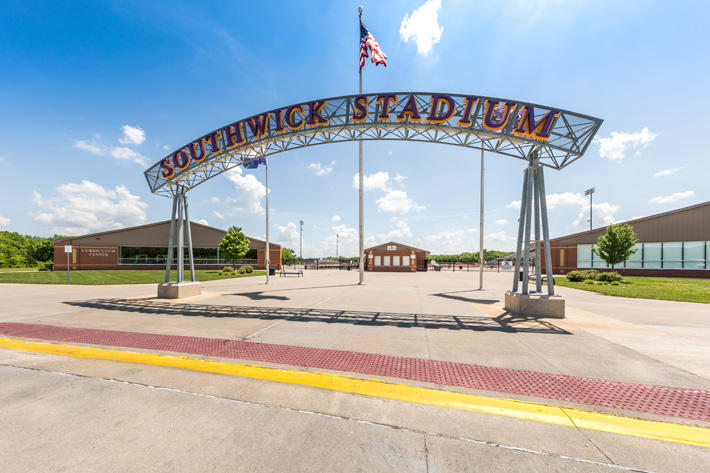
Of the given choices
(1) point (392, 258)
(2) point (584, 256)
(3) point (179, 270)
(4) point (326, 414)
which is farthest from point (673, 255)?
(3) point (179, 270)

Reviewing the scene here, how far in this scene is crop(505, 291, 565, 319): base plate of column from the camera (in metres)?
9.10

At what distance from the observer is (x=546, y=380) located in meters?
4.51

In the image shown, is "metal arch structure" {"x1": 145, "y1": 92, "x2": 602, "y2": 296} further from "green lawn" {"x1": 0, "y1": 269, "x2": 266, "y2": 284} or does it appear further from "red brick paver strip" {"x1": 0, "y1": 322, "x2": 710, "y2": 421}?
"green lawn" {"x1": 0, "y1": 269, "x2": 266, "y2": 284}

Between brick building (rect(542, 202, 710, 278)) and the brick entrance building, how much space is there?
2178 centimetres

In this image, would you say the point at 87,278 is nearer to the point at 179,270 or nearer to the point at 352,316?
the point at 179,270

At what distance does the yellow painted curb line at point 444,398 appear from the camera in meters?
3.19

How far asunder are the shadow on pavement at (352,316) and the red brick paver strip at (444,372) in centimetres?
263

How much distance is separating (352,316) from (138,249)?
140 ft

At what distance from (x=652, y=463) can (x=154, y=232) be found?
1892 inches

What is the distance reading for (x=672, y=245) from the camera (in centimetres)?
2830

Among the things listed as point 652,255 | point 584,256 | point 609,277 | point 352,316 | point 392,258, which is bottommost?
point 609,277

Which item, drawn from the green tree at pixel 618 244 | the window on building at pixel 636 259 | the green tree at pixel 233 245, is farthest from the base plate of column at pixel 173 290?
the window on building at pixel 636 259

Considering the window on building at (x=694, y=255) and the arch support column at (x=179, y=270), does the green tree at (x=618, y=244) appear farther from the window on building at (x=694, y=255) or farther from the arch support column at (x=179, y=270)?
the arch support column at (x=179, y=270)

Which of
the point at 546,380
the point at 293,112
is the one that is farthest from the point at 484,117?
the point at 546,380
